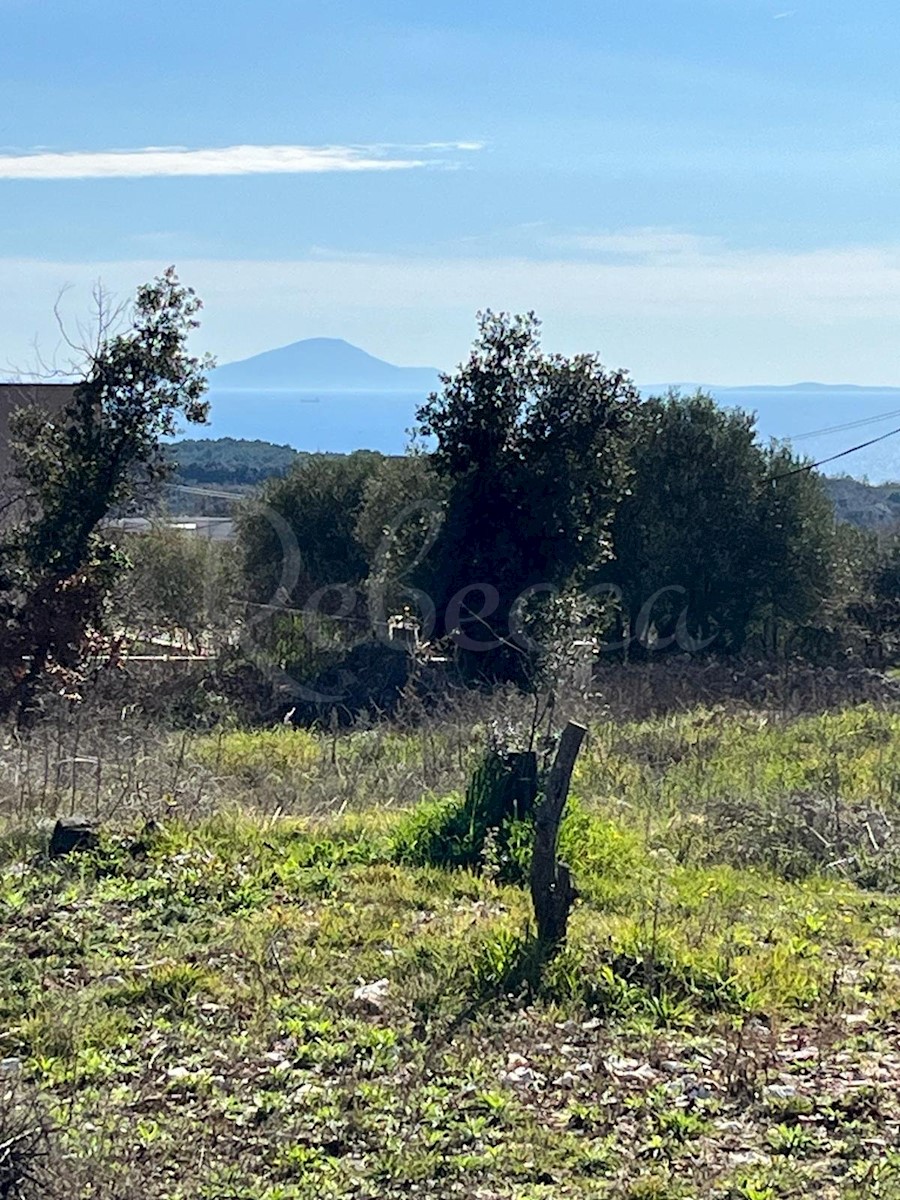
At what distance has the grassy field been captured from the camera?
4.14 meters

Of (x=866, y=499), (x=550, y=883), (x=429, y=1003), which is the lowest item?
(x=429, y=1003)

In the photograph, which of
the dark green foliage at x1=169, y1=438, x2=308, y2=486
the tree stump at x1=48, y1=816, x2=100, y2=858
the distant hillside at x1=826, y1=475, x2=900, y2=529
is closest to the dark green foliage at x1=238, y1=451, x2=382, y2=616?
the dark green foliage at x1=169, y1=438, x2=308, y2=486

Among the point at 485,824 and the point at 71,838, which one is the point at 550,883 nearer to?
the point at 485,824

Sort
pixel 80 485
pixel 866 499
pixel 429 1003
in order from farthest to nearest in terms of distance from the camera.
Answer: pixel 866 499
pixel 80 485
pixel 429 1003

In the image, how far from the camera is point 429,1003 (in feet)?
18.0

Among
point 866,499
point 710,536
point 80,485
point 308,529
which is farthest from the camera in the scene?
point 866,499

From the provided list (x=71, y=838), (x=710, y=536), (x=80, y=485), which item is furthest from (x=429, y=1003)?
(x=710, y=536)

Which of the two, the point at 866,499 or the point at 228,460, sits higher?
the point at 228,460

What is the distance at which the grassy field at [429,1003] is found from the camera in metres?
4.14

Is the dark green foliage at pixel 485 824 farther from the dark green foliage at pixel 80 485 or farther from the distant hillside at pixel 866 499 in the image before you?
the distant hillside at pixel 866 499

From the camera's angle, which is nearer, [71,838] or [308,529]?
[71,838]

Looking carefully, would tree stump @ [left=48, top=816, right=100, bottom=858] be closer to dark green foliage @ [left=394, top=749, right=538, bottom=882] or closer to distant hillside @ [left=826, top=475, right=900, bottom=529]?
dark green foliage @ [left=394, top=749, right=538, bottom=882]

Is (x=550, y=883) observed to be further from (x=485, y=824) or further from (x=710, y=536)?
(x=710, y=536)

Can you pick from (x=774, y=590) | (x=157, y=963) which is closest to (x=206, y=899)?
(x=157, y=963)
